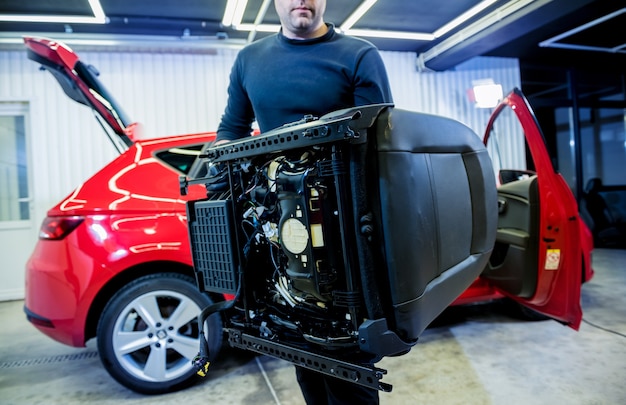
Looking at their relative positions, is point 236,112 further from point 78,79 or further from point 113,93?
point 113,93

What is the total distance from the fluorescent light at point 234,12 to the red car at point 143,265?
218 cm

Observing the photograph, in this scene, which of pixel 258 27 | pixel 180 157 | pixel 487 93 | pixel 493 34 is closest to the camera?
pixel 180 157

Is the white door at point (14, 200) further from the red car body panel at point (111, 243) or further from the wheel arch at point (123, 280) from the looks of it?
the wheel arch at point (123, 280)

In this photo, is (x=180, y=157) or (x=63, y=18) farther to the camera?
(x=63, y=18)

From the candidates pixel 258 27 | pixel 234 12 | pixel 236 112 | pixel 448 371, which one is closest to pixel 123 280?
pixel 236 112

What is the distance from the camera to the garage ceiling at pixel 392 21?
396 cm

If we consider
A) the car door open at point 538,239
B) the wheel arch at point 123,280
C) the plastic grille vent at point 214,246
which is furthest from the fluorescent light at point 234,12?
the plastic grille vent at point 214,246

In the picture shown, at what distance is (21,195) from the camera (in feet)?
14.7

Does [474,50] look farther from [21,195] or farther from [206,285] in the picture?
[21,195]

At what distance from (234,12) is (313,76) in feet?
11.7

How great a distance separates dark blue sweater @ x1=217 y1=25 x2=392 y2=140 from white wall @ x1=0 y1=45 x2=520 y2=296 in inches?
152

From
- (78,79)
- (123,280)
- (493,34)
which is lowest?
(123,280)

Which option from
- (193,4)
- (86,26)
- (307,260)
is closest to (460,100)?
A: (193,4)

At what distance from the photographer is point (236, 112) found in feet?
4.02
